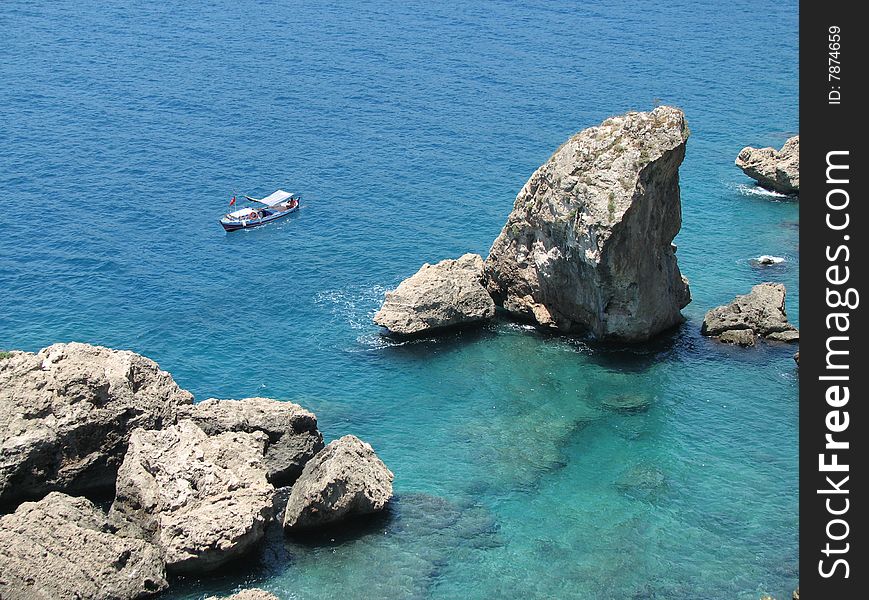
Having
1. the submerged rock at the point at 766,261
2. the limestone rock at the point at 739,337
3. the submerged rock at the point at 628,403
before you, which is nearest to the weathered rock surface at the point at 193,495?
the submerged rock at the point at 628,403

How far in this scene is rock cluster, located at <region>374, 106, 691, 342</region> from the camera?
67688 millimetres

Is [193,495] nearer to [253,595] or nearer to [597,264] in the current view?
[253,595]

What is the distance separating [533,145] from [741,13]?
67.2 m

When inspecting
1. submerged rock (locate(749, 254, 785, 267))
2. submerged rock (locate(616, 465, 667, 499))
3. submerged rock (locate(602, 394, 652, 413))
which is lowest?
submerged rock (locate(616, 465, 667, 499))

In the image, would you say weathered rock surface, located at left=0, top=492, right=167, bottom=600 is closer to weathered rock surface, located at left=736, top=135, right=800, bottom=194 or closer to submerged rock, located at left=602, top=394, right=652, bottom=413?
submerged rock, located at left=602, top=394, right=652, bottom=413

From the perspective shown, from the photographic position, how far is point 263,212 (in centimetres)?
9738

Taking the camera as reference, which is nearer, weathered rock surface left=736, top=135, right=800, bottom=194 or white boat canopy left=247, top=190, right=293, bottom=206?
weathered rock surface left=736, top=135, right=800, bottom=194

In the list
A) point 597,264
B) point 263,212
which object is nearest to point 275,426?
point 597,264

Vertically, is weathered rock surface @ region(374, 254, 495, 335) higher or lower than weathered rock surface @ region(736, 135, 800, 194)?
lower

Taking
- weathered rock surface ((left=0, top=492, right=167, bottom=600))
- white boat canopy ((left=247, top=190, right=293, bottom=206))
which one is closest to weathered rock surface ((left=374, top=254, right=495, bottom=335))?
white boat canopy ((left=247, top=190, right=293, bottom=206))

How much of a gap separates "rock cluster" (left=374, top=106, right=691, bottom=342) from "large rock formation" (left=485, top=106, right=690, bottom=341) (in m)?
0.07

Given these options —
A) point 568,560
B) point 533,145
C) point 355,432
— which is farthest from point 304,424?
point 533,145

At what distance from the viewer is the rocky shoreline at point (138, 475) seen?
46938 mm
